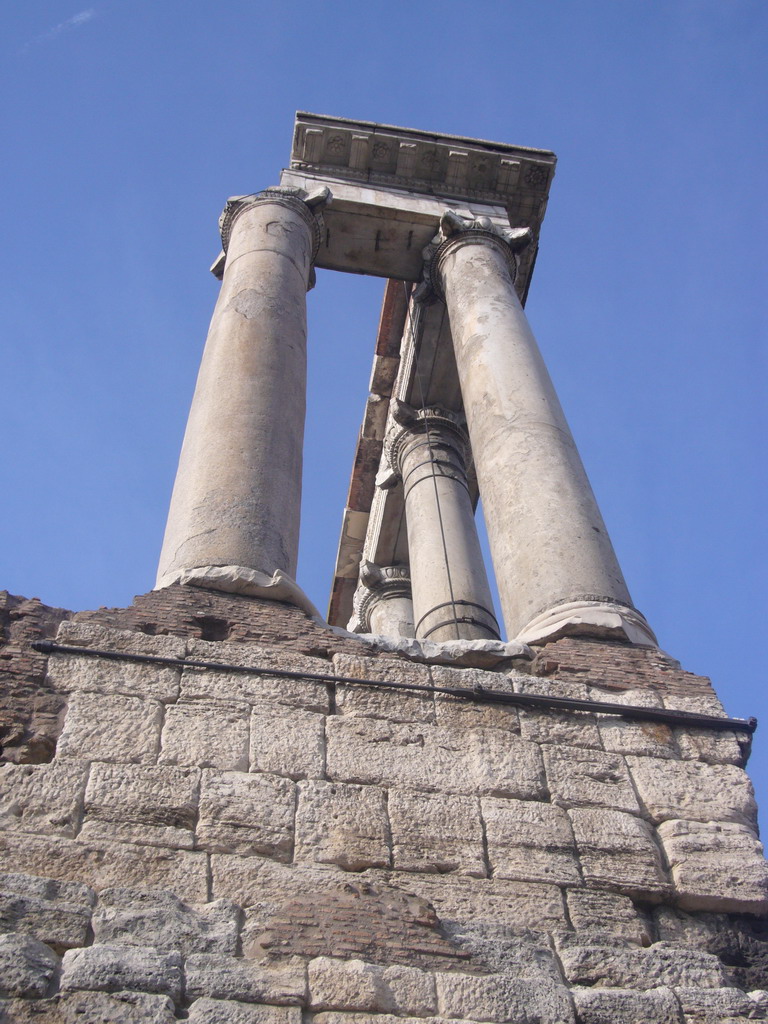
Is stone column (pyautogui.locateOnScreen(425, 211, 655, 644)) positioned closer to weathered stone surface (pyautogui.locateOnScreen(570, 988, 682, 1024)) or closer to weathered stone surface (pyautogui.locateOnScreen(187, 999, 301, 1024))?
weathered stone surface (pyautogui.locateOnScreen(570, 988, 682, 1024))

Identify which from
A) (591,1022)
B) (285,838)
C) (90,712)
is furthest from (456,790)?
(90,712)

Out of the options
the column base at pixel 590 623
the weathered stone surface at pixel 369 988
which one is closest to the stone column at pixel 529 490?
the column base at pixel 590 623

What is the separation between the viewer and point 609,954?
208 inches

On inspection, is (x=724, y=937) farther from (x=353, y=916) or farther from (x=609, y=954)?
(x=353, y=916)

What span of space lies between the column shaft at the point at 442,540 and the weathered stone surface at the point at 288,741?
5651mm

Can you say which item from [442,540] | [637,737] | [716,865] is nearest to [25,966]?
[716,865]

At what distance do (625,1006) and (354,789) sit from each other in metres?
1.78

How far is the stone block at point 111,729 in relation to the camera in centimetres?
584

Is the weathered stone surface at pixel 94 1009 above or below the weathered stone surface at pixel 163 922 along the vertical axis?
below

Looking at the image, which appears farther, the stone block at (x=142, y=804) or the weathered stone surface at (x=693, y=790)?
the weathered stone surface at (x=693, y=790)

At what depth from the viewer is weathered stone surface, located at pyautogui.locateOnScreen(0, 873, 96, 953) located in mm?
4738

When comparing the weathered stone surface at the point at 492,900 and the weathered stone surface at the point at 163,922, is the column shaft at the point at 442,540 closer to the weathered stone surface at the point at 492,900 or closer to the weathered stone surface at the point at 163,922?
the weathered stone surface at the point at 492,900

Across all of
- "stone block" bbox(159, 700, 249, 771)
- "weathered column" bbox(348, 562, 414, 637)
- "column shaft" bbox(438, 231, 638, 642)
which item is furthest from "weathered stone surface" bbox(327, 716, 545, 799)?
"weathered column" bbox(348, 562, 414, 637)

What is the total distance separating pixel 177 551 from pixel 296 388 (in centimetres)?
249
